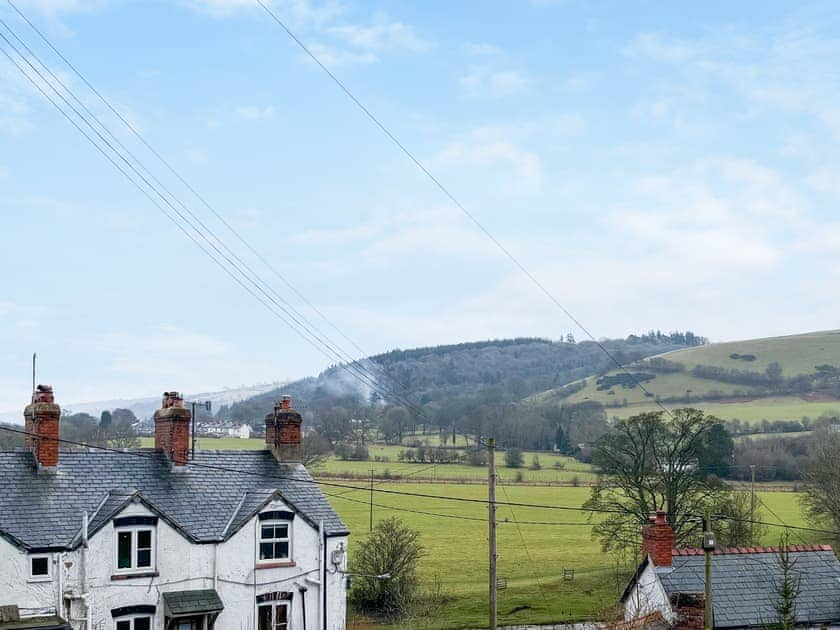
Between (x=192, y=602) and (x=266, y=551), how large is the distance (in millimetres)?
3254

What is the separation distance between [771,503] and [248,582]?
7476cm

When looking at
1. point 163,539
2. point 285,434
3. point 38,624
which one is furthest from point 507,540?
point 38,624

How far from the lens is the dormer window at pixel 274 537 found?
31.7 metres

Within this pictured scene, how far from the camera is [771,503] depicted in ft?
302

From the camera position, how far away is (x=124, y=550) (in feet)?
96.3

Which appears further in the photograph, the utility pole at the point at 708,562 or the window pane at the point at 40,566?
the window pane at the point at 40,566

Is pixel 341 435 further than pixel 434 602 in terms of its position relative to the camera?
Yes

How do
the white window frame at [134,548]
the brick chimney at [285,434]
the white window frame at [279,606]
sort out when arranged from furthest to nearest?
1. the brick chimney at [285,434]
2. the white window frame at [279,606]
3. the white window frame at [134,548]

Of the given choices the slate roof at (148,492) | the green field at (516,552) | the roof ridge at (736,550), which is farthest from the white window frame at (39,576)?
the green field at (516,552)

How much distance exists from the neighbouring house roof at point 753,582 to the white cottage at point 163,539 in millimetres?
12318

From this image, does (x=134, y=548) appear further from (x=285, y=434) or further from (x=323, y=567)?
(x=285, y=434)

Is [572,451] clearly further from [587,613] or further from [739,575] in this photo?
[739,575]

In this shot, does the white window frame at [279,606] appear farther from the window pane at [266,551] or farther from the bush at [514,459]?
the bush at [514,459]

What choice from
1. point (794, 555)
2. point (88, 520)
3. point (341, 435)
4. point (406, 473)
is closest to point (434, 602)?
point (794, 555)
